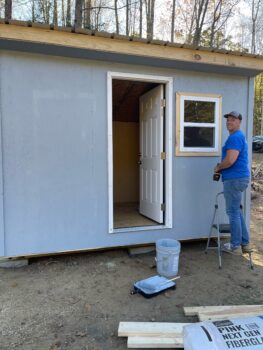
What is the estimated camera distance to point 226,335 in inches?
61.7

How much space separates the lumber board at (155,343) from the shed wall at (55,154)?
64.4 inches

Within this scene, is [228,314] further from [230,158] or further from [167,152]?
[167,152]

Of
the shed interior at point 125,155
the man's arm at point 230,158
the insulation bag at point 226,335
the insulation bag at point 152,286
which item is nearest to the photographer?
the insulation bag at point 226,335

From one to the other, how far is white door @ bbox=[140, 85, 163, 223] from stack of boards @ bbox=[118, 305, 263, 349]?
1.68 meters

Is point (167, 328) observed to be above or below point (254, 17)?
below

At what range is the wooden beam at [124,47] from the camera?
2857mm

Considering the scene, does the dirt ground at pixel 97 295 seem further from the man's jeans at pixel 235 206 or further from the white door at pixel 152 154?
the white door at pixel 152 154

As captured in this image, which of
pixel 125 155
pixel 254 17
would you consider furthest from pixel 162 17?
pixel 125 155

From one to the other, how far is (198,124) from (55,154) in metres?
1.98

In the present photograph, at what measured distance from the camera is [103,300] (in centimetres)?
266

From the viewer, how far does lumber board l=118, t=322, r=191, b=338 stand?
2.03 metres

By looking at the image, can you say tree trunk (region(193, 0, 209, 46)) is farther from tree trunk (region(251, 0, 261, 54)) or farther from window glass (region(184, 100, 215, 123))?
window glass (region(184, 100, 215, 123))

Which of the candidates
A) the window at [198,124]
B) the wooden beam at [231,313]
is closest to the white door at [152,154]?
the window at [198,124]

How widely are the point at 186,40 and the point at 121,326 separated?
12.7 m
